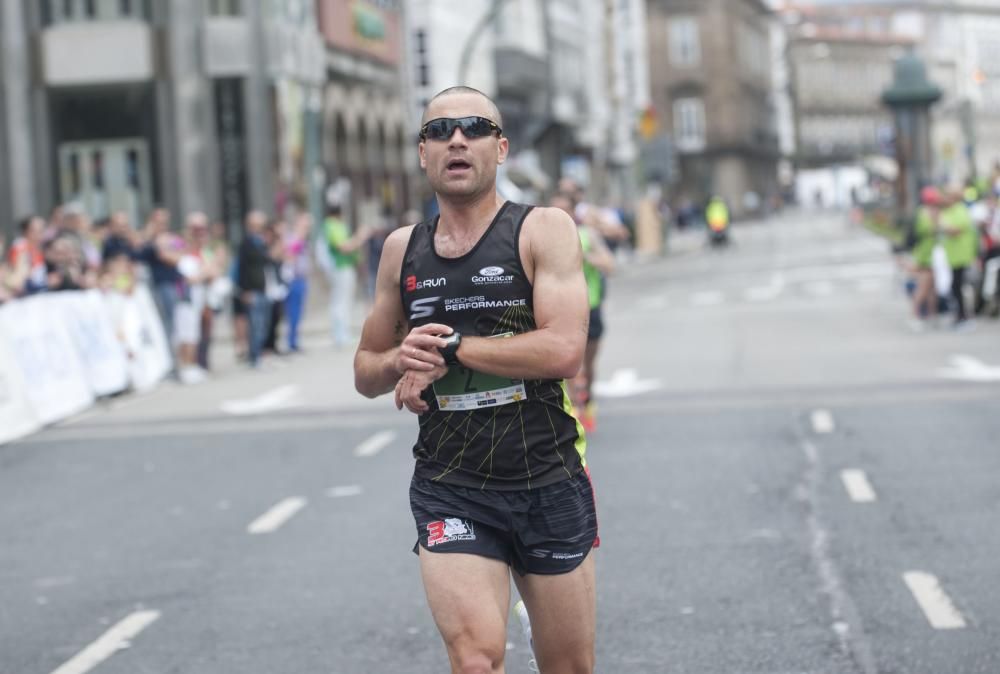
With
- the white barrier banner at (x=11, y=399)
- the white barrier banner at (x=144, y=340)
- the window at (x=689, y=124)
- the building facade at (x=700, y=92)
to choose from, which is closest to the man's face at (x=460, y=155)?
the white barrier banner at (x=11, y=399)

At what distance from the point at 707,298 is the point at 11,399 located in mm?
19346

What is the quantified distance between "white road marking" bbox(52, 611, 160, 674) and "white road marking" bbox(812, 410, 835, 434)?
6718mm

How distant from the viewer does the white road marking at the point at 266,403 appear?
56.4 feet

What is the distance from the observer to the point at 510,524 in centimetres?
469

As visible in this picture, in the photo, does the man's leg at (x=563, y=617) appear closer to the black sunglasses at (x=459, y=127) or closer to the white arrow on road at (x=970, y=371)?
the black sunglasses at (x=459, y=127)

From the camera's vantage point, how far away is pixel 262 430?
1548cm

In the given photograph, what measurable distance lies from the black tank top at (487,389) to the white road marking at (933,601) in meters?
2.87

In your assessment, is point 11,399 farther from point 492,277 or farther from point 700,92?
point 700,92

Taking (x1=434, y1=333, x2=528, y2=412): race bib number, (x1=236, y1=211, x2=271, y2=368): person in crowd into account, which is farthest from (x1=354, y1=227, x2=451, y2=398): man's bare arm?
(x1=236, y1=211, x2=271, y2=368): person in crowd

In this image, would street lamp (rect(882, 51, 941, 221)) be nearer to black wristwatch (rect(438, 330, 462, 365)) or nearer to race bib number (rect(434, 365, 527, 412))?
race bib number (rect(434, 365, 527, 412))

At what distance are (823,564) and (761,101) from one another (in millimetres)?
123824

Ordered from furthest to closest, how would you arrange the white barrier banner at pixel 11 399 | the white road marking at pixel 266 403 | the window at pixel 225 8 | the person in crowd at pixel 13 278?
1. the window at pixel 225 8
2. the person in crowd at pixel 13 278
3. the white road marking at pixel 266 403
4. the white barrier banner at pixel 11 399

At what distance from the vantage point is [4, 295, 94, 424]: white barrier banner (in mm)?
16547

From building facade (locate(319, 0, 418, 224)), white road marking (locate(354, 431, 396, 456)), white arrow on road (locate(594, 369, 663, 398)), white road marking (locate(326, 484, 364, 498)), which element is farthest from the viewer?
building facade (locate(319, 0, 418, 224))
